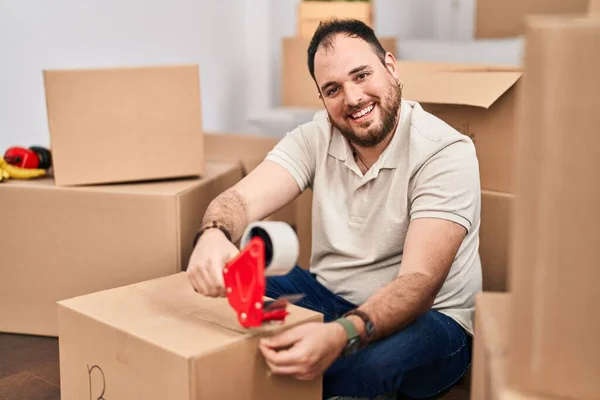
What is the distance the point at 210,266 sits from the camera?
1341mm

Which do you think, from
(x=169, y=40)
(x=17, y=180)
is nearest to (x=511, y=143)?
(x=17, y=180)

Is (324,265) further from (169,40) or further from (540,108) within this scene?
(169,40)

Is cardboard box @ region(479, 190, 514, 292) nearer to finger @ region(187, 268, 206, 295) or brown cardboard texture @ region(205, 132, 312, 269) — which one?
brown cardboard texture @ region(205, 132, 312, 269)

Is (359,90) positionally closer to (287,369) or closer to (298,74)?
(287,369)

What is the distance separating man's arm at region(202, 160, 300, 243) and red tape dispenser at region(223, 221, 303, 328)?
36 cm

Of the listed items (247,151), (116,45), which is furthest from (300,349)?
(116,45)

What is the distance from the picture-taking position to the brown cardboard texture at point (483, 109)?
1.83 meters

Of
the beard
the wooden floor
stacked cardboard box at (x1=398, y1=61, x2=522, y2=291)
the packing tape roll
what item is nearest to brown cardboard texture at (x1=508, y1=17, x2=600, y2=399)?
the packing tape roll

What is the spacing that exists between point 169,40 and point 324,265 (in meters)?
1.48

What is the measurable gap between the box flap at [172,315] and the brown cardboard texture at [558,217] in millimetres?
486

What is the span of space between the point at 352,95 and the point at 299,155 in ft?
0.72

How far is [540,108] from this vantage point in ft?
2.78

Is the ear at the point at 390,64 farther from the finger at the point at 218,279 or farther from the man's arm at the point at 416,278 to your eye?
the finger at the point at 218,279

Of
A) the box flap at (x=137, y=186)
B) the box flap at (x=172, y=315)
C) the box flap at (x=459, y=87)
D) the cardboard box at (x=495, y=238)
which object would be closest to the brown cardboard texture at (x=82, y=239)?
the box flap at (x=137, y=186)
